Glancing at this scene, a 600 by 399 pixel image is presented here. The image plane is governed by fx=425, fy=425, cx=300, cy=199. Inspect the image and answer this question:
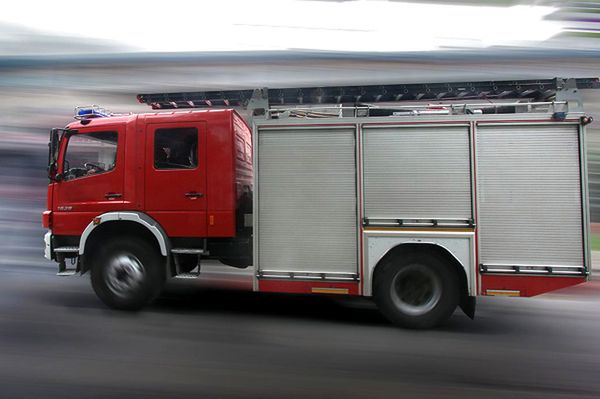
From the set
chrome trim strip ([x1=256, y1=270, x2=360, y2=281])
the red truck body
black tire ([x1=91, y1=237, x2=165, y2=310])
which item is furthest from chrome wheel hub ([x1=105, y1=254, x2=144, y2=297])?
chrome trim strip ([x1=256, y1=270, x2=360, y2=281])

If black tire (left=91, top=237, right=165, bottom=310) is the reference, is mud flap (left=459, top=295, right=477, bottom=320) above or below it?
below

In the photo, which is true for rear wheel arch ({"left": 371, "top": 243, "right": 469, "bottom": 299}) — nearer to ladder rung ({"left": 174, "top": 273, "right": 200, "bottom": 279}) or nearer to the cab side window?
ladder rung ({"left": 174, "top": 273, "right": 200, "bottom": 279})

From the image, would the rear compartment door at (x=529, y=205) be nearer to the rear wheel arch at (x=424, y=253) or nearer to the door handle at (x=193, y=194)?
the rear wheel arch at (x=424, y=253)

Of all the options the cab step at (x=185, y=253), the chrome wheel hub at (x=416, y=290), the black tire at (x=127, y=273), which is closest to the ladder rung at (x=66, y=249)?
the black tire at (x=127, y=273)

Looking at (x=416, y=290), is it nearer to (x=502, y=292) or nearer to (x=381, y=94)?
(x=502, y=292)

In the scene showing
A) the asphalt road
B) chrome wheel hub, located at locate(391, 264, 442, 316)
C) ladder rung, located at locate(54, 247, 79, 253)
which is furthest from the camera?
ladder rung, located at locate(54, 247, 79, 253)

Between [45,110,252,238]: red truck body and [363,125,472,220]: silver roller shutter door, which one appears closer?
[363,125,472,220]: silver roller shutter door

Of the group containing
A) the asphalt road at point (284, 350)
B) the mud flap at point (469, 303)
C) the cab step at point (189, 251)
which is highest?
the cab step at point (189, 251)

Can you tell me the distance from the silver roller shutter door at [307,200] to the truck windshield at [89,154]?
2.02m

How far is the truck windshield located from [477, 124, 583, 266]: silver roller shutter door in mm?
4489

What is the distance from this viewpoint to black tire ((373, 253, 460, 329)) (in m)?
4.78

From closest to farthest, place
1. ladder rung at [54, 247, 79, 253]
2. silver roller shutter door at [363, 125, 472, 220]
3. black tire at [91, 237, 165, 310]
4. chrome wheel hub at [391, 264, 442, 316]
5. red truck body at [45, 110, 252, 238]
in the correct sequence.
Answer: silver roller shutter door at [363, 125, 472, 220] → chrome wheel hub at [391, 264, 442, 316] → red truck body at [45, 110, 252, 238] → black tire at [91, 237, 165, 310] → ladder rung at [54, 247, 79, 253]

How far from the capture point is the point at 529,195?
181 inches

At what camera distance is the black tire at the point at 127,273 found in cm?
533
